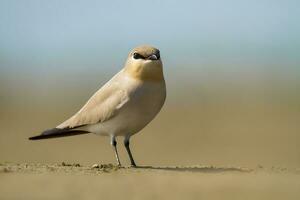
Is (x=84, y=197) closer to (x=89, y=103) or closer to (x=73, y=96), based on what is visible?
(x=89, y=103)

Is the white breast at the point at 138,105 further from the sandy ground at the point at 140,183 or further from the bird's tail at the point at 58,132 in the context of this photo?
the bird's tail at the point at 58,132

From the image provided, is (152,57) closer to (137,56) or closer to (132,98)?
(137,56)

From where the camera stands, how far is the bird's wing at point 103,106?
45.5 feet

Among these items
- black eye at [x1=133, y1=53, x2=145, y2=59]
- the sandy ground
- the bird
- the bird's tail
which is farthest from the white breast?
the bird's tail

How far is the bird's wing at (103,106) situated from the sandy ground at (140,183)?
916 mm

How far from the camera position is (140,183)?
12.1 metres

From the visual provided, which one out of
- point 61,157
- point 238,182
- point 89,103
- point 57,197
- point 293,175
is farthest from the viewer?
point 61,157

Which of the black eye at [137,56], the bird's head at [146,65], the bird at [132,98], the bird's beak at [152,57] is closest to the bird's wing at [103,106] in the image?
the bird at [132,98]

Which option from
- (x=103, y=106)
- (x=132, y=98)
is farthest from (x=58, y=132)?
(x=132, y=98)

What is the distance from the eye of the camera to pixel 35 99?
61.1 metres

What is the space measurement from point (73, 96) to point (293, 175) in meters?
49.5

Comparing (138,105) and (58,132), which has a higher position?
(138,105)

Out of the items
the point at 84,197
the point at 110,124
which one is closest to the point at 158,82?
the point at 110,124

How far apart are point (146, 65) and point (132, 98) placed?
1.93 ft
